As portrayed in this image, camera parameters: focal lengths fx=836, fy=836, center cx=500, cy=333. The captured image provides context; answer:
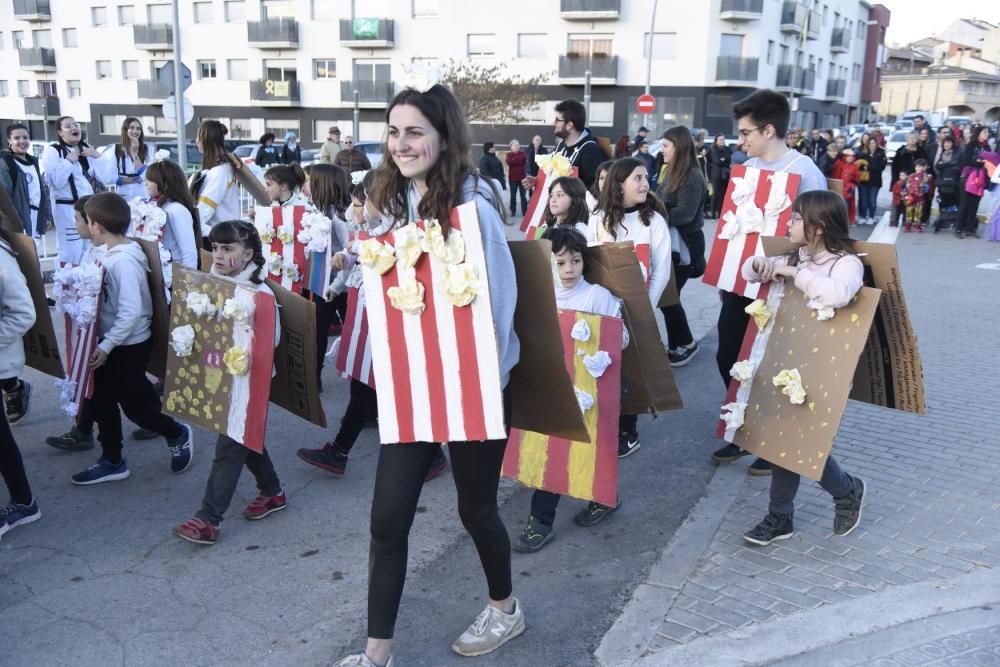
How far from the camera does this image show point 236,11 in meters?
46.7

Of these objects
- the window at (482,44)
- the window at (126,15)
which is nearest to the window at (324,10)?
the window at (482,44)

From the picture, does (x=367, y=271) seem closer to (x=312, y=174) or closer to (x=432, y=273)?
(x=432, y=273)

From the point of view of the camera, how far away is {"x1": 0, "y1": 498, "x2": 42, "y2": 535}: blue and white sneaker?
12.9ft

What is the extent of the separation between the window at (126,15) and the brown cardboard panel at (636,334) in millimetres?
52887

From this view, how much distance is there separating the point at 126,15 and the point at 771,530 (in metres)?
54.5

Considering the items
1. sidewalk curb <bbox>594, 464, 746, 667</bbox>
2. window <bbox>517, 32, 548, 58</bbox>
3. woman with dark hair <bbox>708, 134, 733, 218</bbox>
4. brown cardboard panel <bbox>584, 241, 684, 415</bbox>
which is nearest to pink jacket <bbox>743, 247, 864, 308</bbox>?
brown cardboard panel <bbox>584, 241, 684, 415</bbox>

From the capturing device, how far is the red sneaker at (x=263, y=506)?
13.6ft

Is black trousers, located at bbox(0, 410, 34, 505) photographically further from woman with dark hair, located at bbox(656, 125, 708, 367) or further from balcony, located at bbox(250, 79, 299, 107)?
balcony, located at bbox(250, 79, 299, 107)

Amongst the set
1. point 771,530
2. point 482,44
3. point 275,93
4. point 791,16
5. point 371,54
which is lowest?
point 771,530

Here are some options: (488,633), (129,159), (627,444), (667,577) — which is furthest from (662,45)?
(488,633)

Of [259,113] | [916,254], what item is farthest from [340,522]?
[259,113]

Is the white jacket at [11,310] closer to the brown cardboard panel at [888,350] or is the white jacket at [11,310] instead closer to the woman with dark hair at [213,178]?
the woman with dark hair at [213,178]

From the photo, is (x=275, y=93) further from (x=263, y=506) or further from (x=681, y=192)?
(x=263, y=506)

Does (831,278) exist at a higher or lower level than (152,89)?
lower
